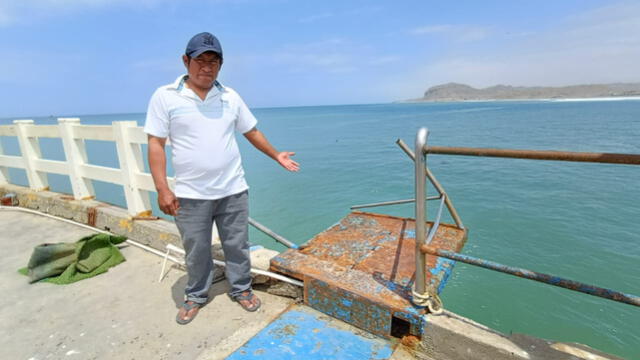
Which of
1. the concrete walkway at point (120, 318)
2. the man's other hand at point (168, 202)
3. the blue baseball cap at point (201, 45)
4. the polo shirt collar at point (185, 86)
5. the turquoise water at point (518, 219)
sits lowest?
A: the turquoise water at point (518, 219)

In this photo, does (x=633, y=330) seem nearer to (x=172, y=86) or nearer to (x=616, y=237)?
(x=616, y=237)

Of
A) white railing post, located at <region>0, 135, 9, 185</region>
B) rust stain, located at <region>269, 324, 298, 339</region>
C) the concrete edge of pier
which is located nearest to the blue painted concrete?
rust stain, located at <region>269, 324, 298, 339</region>

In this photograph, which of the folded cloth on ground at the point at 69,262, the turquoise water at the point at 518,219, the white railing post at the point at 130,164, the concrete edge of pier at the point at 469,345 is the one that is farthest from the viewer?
the turquoise water at the point at 518,219

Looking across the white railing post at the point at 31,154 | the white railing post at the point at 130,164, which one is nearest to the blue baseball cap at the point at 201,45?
the white railing post at the point at 130,164

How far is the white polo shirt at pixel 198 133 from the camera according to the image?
2109mm

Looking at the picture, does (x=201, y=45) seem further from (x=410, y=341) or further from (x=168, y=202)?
(x=410, y=341)

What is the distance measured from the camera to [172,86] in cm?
214

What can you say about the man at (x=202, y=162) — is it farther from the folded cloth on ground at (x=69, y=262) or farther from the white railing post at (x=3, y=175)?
the white railing post at (x=3, y=175)

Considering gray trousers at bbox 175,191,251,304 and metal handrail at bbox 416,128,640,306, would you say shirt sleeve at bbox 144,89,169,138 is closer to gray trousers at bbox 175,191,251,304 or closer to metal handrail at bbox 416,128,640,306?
gray trousers at bbox 175,191,251,304

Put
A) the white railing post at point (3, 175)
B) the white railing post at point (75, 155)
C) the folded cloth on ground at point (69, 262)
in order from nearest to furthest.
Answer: the folded cloth on ground at point (69, 262), the white railing post at point (75, 155), the white railing post at point (3, 175)

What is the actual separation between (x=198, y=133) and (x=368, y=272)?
1.63m

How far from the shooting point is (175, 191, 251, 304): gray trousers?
230 centimetres

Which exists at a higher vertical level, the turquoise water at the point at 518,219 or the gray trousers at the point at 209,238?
the gray trousers at the point at 209,238

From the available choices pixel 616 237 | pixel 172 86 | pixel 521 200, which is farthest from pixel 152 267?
pixel 521 200
